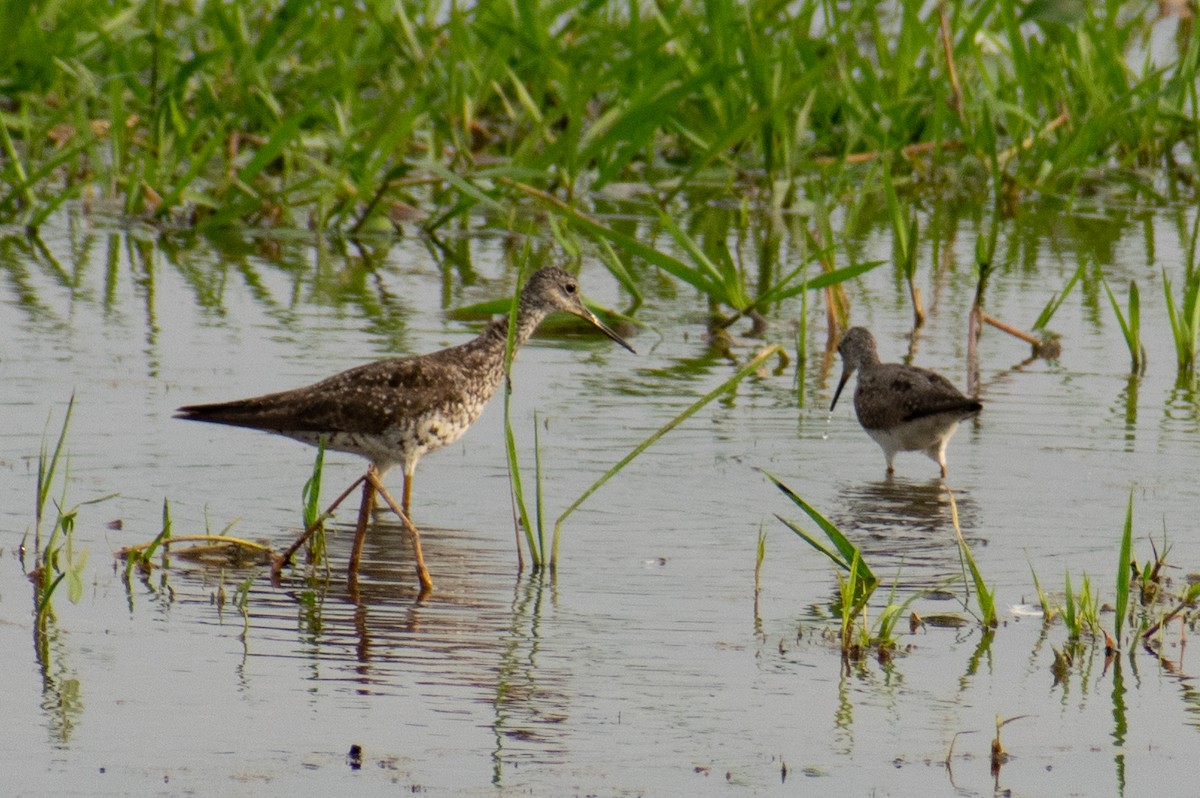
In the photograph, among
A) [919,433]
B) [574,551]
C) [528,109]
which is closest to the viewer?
[574,551]

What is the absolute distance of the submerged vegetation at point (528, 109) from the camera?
12.1m

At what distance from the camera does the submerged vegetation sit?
1205cm

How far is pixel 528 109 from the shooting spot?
42.6 ft

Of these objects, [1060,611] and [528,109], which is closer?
[1060,611]

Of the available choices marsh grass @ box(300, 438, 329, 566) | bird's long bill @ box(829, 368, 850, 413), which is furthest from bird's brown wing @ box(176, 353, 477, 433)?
bird's long bill @ box(829, 368, 850, 413)

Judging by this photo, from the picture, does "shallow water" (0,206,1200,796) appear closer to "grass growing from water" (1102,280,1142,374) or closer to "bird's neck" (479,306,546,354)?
"grass growing from water" (1102,280,1142,374)

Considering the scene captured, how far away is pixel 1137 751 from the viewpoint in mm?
5098

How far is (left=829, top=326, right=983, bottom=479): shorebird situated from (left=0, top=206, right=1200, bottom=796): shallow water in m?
0.17

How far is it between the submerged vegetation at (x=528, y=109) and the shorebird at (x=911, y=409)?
2.29m

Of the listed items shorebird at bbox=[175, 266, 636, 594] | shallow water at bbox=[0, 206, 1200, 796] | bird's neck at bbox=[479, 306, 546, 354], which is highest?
bird's neck at bbox=[479, 306, 546, 354]

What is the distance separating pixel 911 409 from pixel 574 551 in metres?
2.22

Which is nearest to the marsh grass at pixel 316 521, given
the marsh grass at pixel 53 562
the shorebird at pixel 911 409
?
the marsh grass at pixel 53 562

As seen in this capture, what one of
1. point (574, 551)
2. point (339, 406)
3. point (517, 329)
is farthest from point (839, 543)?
point (517, 329)

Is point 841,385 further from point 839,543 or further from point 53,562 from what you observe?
point 53,562
